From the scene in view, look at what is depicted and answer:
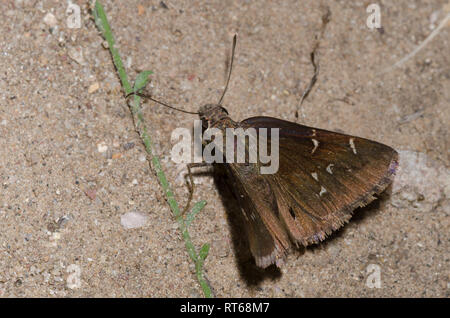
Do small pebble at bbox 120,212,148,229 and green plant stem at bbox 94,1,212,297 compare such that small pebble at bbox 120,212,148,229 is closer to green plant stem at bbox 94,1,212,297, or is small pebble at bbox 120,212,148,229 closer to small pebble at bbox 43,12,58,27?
green plant stem at bbox 94,1,212,297

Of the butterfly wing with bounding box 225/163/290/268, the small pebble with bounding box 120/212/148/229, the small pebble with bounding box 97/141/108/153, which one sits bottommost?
the small pebble with bounding box 120/212/148/229

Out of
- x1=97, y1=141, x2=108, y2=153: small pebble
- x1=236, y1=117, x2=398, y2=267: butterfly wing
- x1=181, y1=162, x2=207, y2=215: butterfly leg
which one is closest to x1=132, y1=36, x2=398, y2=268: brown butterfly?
x1=236, y1=117, x2=398, y2=267: butterfly wing

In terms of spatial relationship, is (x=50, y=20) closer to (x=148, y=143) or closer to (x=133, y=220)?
(x=148, y=143)

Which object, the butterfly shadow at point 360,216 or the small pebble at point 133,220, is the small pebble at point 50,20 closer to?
the small pebble at point 133,220

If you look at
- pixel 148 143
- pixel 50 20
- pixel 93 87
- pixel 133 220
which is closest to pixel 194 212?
pixel 133 220

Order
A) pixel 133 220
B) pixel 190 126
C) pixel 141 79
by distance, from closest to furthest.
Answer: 1. pixel 133 220
2. pixel 141 79
3. pixel 190 126

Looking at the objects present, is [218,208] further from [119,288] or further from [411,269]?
[411,269]

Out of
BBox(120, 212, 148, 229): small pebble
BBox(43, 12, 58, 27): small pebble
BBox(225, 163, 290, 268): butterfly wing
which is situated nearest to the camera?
BBox(225, 163, 290, 268): butterfly wing

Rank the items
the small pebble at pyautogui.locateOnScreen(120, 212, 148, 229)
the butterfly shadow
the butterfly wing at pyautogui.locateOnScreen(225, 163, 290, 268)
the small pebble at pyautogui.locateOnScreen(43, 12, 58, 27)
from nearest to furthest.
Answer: the butterfly wing at pyautogui.locateOnScreen(225, 163, 290, 268), the small pebble at pyautogui.locateOnScreen(120, 212, 148, 229), the small pebble at pyautogui.locateOnScreen(43, 12, 58, 27), the butterfly shadow
